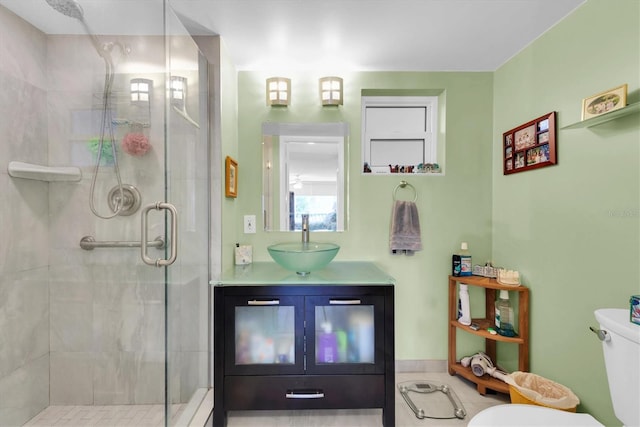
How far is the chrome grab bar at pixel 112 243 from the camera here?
4.11ft

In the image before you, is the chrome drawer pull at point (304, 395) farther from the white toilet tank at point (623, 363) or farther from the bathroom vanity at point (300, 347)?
the white toilet tank at point (623, 363)

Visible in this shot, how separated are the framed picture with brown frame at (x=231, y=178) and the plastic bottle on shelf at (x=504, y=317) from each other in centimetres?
189

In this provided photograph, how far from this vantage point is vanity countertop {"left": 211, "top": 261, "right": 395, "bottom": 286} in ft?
5.21

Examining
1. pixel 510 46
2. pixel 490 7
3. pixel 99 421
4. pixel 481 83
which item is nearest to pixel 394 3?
pixel 490 7

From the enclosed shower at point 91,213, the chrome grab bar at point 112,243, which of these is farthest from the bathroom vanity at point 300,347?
the chrome grab bar at point 112,243

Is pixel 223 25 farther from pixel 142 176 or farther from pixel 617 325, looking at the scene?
pixel 617 325

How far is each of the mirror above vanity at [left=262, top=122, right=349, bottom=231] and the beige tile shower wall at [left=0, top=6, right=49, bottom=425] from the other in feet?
4.01

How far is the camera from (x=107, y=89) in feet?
4.11

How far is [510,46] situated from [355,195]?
1.37 m

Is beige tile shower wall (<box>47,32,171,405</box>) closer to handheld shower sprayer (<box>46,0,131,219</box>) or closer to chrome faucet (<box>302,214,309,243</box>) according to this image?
handheld shower sprayer (<box>46,0,131,219</box>)

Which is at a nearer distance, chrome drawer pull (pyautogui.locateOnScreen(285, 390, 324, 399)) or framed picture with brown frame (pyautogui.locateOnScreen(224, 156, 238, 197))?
chrome drawer pull (pyautogui.locateOnScreen(285, 390, 324, 399))

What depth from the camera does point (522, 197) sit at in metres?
1.88

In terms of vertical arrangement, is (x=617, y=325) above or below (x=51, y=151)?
below

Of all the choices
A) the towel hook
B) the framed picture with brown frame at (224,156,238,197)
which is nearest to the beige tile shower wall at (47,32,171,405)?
the framed picture with brown frame at (224,156,238,197)
